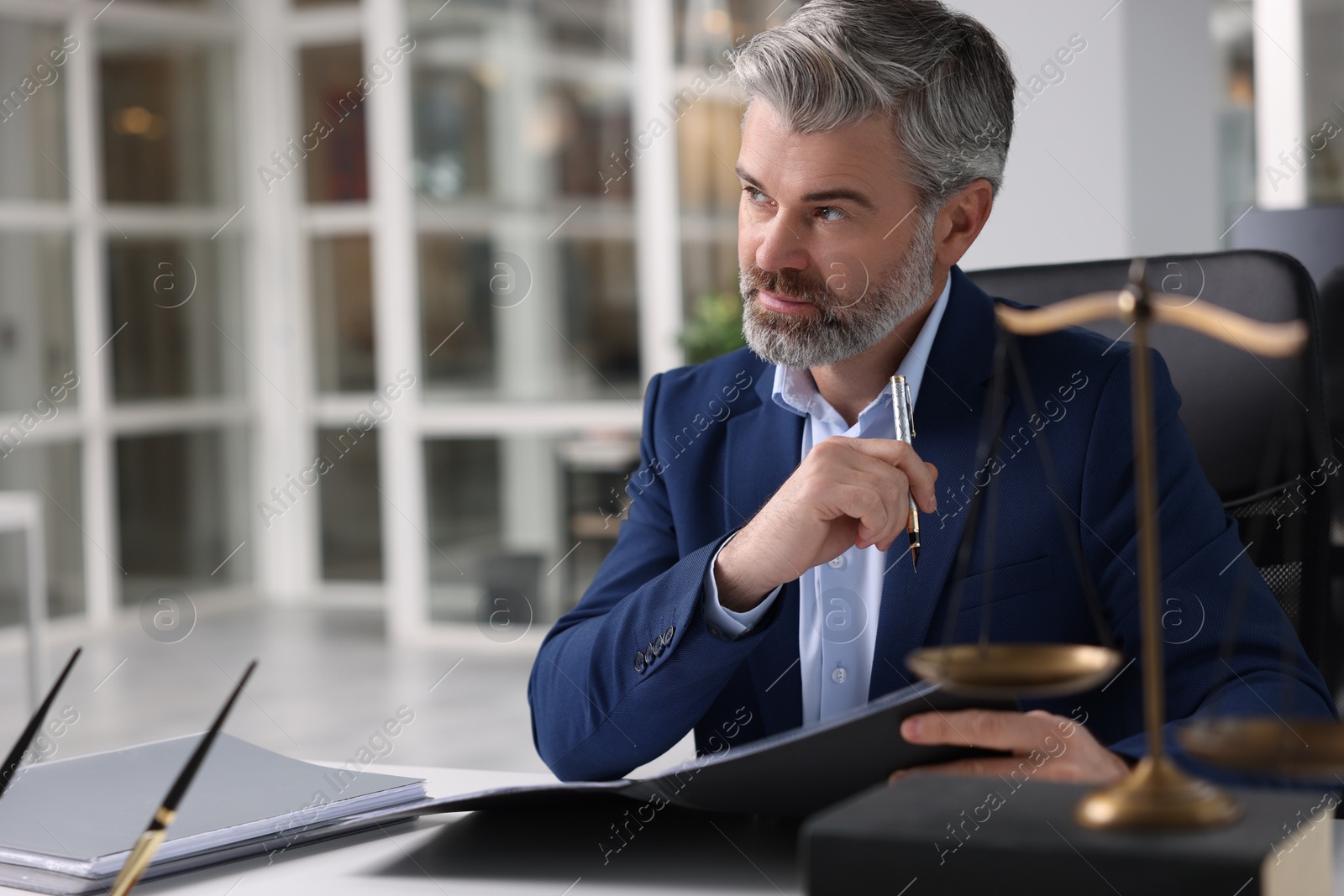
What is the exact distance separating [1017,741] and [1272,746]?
47 cm

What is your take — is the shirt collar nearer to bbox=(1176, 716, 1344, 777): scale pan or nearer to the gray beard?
the gray beard

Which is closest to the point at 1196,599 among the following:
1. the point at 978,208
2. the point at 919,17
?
the point at 978,208

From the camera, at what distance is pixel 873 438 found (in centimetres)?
127

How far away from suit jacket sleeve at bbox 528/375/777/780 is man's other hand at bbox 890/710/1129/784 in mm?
303

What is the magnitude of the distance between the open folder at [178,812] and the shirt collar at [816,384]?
621 millimetres

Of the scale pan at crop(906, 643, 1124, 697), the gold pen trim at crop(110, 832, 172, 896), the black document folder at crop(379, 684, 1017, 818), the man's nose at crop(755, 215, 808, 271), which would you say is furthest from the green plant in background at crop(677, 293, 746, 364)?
the scale pan at crop(906, 643, 1124, 697)

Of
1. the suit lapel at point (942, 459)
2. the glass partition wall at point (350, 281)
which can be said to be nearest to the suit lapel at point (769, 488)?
the suit lapel at point (942, 459)

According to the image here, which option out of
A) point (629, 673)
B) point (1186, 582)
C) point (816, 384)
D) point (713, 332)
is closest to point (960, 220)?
point (816, 384)

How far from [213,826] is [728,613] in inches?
18.0

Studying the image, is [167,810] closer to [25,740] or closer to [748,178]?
[25,740]

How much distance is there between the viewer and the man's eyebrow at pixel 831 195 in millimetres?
1382

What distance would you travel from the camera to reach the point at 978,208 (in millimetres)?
1600

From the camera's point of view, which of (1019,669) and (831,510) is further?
(831,510)

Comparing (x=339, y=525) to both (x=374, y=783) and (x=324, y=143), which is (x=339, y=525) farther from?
(x=374, y=783)
